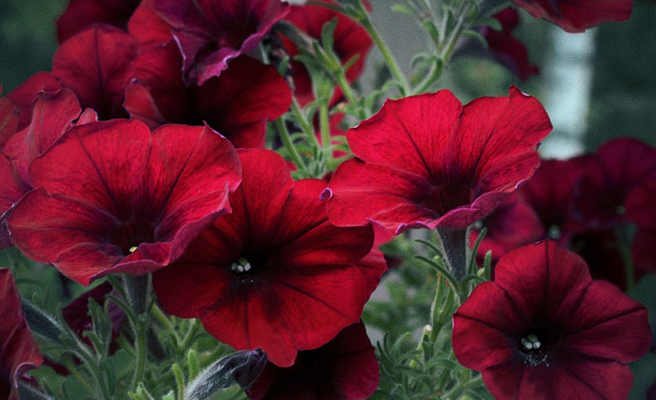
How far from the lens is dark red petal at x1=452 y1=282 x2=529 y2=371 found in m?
0.34

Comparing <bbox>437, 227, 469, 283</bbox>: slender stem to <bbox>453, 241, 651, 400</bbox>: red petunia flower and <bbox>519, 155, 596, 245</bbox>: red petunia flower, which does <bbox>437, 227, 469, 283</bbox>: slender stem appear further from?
<bbox>519, 155, 596, 245</bbox>: red petunia flower

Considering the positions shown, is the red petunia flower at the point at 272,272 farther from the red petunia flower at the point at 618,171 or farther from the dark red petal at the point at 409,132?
the red petunia flower at the point at 618,171

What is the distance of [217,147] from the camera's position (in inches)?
13.4

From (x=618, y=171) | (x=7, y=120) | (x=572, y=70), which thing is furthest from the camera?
(x=572, y=70)

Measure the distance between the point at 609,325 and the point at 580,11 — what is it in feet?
0.67

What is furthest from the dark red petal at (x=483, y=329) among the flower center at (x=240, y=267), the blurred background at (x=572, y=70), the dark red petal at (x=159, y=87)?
the blurred background at (x=572, y=70)

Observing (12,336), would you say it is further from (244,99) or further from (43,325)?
(244,99)

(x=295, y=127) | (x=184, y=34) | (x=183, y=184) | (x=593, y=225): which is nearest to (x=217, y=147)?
(x=183, y=184)

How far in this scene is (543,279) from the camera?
0.36 metres

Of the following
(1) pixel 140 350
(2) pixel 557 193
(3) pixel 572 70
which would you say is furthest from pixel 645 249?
(3) pixel 572 70

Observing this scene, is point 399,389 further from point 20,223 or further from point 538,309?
point 20,223

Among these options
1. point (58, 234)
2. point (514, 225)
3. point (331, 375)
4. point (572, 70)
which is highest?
point (58, 234)

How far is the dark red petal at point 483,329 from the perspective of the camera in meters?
0.34

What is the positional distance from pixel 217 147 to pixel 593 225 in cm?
39
